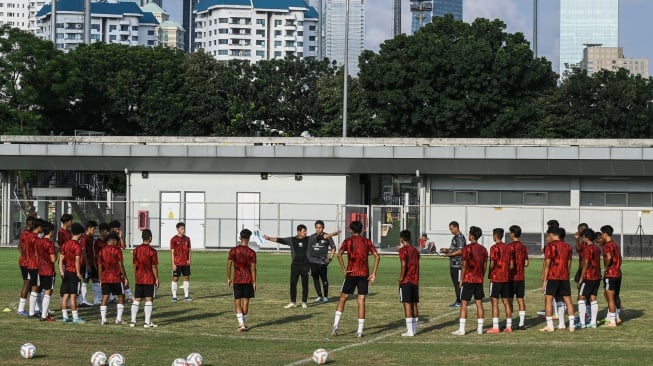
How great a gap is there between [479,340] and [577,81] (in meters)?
62.8

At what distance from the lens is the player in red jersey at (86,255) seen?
2560 centimetres

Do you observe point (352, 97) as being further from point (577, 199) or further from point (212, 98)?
point (577, 199)

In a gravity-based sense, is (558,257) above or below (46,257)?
above

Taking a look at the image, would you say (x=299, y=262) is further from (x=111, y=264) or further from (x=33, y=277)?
(x=33, y=277)

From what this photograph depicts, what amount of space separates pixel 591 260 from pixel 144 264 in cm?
888

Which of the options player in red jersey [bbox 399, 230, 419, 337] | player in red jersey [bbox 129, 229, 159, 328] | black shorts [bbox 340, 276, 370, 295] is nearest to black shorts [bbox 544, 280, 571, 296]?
player in red jersey [bbox 399, 230, 419, 337]

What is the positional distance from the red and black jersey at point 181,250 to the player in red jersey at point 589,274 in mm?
9733

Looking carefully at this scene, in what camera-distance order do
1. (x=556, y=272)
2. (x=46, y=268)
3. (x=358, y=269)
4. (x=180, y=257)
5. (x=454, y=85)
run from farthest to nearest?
(x=454, y=85) → (x=180, y=257) → (x=46, y=268) → (x=556, y=272) → (x=358, y=269)

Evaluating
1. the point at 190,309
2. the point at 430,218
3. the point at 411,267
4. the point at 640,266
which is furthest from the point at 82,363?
the point at 430,218

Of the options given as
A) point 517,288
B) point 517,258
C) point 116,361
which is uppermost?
point 517,258

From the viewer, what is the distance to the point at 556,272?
909 inches

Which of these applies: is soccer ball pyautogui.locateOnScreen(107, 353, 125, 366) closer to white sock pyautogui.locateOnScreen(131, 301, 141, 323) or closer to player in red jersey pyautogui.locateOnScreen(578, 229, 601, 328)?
white sock pyautogui.locateOnScreen(131, 301, 141, 323)

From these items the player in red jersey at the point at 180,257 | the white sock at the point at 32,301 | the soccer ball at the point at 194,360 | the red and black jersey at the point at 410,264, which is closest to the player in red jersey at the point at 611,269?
the red and black jersey at the point at 410,264

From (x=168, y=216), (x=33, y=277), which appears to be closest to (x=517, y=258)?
(x=33, y=277)
